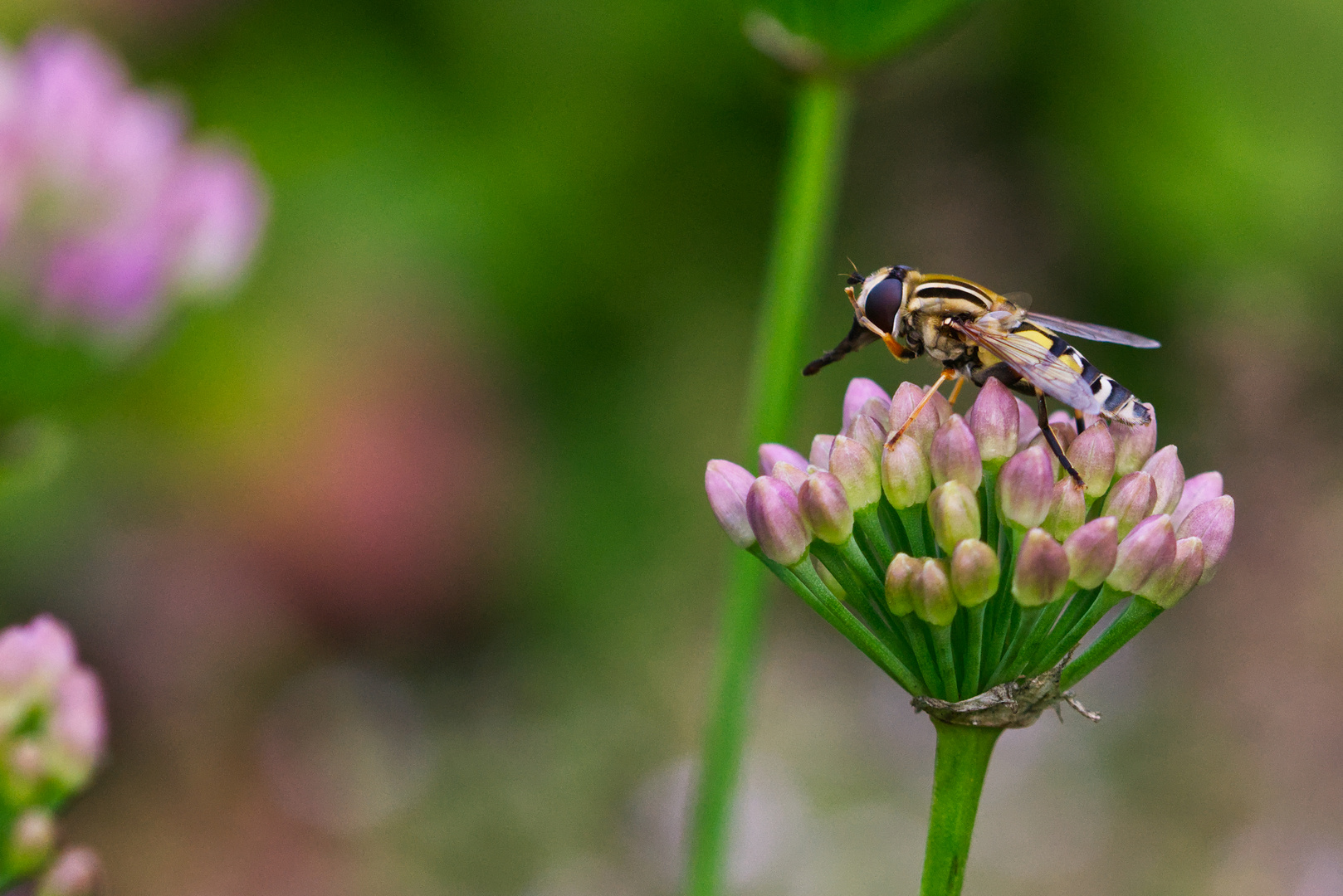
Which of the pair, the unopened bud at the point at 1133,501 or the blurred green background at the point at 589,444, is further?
the blurred green background at the point at 589,444

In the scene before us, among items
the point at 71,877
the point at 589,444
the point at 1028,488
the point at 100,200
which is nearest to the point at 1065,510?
the point at 1028,488

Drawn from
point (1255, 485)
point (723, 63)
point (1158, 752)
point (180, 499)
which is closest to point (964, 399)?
point (1255, 485)

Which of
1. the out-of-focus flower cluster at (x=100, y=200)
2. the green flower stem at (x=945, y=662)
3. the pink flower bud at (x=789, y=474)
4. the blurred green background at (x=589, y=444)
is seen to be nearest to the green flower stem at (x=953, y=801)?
the green flower stem at (x=945, y=662)

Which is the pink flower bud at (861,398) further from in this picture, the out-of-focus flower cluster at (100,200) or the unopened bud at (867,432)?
the out-of-focus flower cluster at (100,200)

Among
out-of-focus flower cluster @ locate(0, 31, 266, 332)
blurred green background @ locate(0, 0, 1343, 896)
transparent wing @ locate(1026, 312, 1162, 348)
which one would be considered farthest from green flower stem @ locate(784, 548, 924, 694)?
blurred green background @ locate(0, 0, 1343, 896)

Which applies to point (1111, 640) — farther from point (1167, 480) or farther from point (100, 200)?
point (100, 200)

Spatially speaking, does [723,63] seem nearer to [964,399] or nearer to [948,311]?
[964,399]
